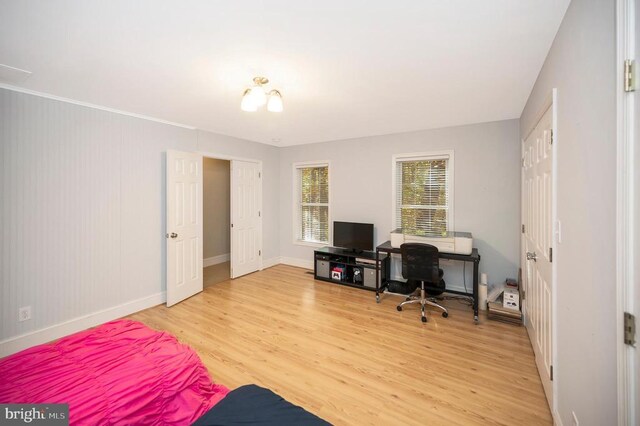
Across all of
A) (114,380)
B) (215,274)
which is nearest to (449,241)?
(114,380)

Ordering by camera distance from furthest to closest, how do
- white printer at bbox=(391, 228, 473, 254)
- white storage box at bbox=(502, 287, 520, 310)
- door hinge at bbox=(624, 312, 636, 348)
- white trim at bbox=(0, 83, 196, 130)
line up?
white printer at bbox=(391, 228, 473, 254) < white storage box at bbox=(502, 287, 520, 310) < white trim at bbox=(0, 83, 196, 130) < door hinge at bbox=(624, 312, 636, 348)

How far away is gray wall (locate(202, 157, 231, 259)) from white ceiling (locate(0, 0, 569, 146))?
2.87 meters

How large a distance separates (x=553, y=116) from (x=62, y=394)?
3.12 m

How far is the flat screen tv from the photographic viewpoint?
4.46 m

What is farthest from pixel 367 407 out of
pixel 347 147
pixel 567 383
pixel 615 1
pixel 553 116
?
pixel 347 147

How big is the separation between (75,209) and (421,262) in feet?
13.2

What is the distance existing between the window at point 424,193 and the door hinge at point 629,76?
2.99 meters

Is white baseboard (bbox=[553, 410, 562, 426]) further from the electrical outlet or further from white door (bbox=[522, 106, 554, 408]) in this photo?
the electrical outlet

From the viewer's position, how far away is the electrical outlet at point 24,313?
255 cm

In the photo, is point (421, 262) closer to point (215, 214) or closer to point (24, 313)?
point (24, 313)

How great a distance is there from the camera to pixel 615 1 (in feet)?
3.10

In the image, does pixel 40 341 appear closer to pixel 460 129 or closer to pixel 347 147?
pixel 347 147

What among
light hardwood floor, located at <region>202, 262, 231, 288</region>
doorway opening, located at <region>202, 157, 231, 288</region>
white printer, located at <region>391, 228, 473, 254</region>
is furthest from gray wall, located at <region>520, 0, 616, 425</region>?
doorway opening, located at <region>202, 157, 231, 288</region>

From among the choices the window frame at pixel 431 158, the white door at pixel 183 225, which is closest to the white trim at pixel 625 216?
the window frame at pixel 431 158
